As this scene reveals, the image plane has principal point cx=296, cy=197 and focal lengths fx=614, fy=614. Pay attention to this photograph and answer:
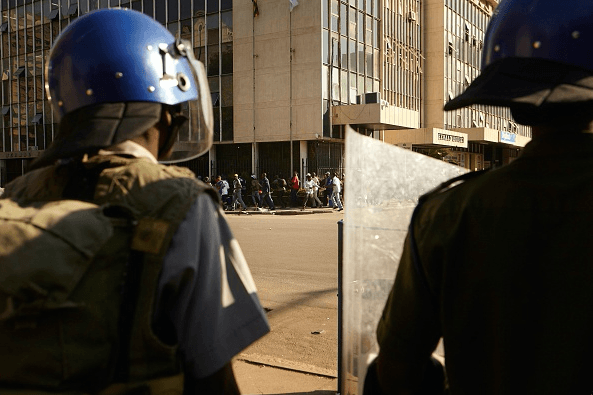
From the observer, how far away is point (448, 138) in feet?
99.8

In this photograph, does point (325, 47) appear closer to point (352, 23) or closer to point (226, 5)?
point (352, 23)

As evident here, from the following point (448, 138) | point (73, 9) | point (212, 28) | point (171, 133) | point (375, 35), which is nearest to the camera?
point (171, 133)

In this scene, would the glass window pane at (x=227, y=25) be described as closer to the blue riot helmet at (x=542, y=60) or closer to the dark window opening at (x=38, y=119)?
the dark window opening at (x=38, y=119)

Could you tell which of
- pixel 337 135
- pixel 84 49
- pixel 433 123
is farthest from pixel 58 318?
pixel 433 123

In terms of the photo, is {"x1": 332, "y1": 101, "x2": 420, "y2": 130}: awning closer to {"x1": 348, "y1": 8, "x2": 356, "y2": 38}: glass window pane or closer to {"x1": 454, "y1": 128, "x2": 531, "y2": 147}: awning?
{"x1": 348, "y1": 8, "x2": 356, "y2": 38}: glass window pane

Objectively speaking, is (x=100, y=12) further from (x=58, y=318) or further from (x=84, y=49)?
(x=58, y=318)

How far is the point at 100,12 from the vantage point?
1653 millimetres

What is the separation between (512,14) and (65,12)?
114 ft

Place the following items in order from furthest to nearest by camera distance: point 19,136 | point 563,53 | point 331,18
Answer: point 19,136 < point 331,18 < point 563,53

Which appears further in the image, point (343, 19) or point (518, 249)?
point (343, 19)

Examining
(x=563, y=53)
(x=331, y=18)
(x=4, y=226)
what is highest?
(x=331, y=18)

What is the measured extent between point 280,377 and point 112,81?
284 centimetres

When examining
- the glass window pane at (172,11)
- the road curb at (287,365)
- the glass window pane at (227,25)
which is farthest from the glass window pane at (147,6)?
the road curb at (287,365)

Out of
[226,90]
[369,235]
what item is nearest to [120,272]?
[369,235]
